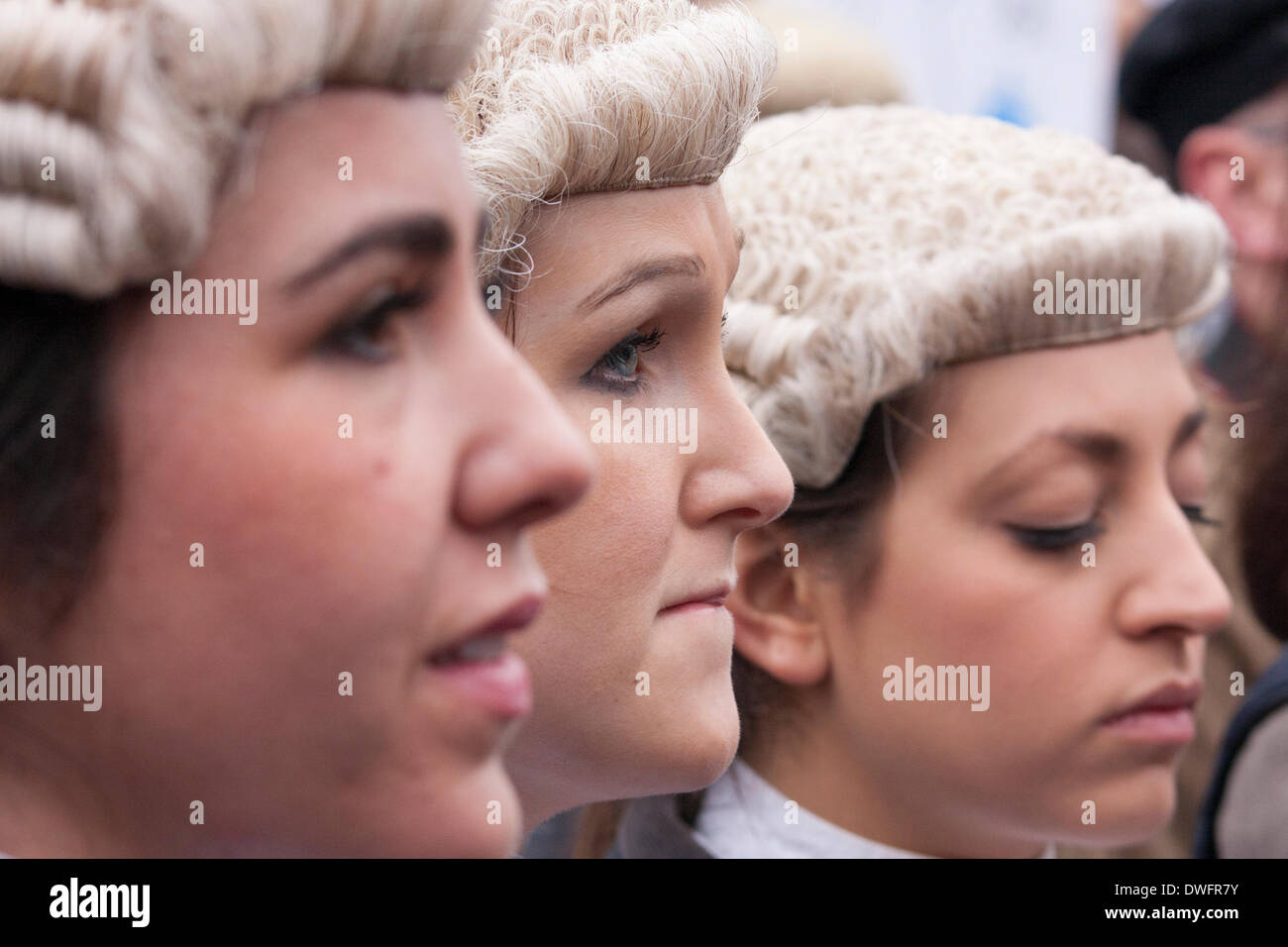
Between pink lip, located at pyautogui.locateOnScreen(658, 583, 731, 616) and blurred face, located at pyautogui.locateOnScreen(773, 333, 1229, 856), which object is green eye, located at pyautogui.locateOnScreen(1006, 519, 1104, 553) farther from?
pink lip, located at pyautogui.locateOnScreen(658, 583, 731, 616)

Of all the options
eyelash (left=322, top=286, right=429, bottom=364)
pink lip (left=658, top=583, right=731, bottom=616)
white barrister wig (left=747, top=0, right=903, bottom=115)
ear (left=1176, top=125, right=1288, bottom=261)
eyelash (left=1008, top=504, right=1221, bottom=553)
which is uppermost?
white barrister wig (left=747, top=0, right=903, bottom=115)

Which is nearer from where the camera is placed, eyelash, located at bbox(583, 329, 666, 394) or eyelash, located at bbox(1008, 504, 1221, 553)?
eyelash, located at bbox(583, 329, 666, 394)

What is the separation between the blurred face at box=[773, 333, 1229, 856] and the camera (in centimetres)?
221

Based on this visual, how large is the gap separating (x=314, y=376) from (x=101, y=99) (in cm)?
28

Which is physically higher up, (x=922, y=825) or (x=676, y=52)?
(x=676, y=52)

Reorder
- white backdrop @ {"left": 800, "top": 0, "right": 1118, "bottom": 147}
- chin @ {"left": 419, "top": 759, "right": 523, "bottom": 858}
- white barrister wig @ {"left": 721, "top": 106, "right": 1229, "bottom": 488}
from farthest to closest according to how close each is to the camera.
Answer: white backdrop @ {"left": 800, "top": 0, "right": 1118, "bottom": 147} → white barrister wig @ {"left": 721, "top": 106, "right": 1229, "bottom": 488} → chin @ {"left": 419, "top": 759, "right": 523, "bottom": 858}

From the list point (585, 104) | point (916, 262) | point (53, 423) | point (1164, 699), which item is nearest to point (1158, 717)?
point (1164, 699)

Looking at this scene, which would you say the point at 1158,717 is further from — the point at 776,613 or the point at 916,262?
the point at 916,262

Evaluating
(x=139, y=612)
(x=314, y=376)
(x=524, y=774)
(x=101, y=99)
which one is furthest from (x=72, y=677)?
(x=524, y=774)

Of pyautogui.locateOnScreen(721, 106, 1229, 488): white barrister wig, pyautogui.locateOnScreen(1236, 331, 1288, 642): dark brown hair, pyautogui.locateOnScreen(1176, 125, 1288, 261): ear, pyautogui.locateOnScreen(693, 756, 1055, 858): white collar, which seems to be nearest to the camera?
pyautogui.locateOnScreen(721, 106, 1229, 488): white barrister wig

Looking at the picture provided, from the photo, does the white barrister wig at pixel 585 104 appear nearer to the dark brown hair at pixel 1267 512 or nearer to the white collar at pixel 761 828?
the white collar at pixel 761 828

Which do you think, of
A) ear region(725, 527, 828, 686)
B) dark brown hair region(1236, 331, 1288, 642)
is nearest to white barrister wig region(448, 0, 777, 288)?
ear region(725, 527, 828, 686)
